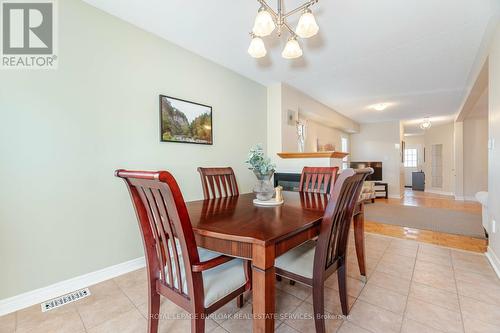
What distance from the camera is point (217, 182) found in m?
2.19

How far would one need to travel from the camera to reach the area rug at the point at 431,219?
339 cm

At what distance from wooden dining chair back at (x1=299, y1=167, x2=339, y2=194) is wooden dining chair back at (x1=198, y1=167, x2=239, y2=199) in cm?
Result: 76

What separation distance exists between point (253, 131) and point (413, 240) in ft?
8.77

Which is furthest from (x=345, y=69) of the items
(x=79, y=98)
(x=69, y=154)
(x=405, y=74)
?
(x=69, y=154)

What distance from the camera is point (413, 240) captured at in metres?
2.92

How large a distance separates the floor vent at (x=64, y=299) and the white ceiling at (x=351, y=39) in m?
2.40

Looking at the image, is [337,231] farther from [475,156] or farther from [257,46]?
[475,156]

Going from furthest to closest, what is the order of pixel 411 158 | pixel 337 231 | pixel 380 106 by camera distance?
pixel 411 158, pixel 380 106, pixel 337 231

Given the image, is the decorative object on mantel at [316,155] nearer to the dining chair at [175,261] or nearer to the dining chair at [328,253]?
the dining chair at [328,253]

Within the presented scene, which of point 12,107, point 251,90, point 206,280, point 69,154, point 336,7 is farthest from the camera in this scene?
point 251,90

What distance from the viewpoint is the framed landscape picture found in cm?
242

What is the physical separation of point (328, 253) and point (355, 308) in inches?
25.0

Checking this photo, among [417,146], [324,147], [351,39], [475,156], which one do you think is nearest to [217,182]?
[351,39]

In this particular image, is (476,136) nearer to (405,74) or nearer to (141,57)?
Result: (405,74)
